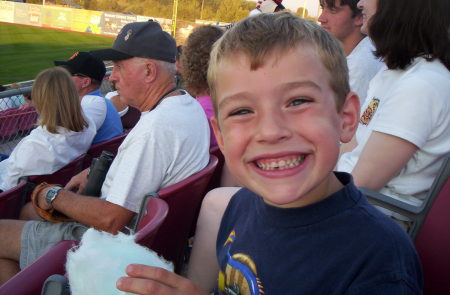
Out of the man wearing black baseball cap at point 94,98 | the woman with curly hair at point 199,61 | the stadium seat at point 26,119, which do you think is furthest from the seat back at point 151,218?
the stadium seat at point 26,119

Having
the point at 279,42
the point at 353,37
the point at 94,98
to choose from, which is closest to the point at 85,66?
the point at 94,98

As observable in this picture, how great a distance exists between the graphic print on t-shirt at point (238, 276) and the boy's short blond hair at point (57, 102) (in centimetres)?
239

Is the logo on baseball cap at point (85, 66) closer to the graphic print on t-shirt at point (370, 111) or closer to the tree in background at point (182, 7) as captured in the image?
the graphic print on t-shirt at point (370, 111)

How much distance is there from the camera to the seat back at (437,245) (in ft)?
5.59

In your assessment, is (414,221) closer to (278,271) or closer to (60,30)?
(278,271)

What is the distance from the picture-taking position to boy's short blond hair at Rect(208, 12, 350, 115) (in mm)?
1145

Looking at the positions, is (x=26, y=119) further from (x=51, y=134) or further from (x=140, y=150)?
(x=140, y=150)

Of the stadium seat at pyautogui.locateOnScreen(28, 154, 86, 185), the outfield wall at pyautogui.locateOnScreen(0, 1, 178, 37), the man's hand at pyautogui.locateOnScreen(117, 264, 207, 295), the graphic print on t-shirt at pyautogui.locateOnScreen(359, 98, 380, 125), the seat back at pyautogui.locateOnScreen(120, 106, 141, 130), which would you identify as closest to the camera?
the man's hand at pyautogui.locateOnScreen(117, 264, 207, 295)

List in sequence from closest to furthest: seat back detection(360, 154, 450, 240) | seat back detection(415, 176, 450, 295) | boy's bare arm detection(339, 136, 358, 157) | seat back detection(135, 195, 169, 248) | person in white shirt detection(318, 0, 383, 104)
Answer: seat back detection(135, 195, 169, 248) → seat back detection(415, 176, 450, 295) → seat back detection(360, 154, 450, 240) → boy's bare arm detection(339, 136, 358, 157) → person in white shirt detection(318, 0, 383, 104)

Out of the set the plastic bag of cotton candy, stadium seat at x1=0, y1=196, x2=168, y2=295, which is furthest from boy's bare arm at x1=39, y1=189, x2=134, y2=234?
the plastic bag of cotton candy

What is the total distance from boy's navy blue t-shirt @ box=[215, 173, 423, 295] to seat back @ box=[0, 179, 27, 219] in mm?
1912

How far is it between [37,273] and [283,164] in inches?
30.8

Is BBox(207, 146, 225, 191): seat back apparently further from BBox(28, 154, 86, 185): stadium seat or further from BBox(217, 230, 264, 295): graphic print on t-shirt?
BBox(217, 230, 264, 295): graphic print on t-shirt

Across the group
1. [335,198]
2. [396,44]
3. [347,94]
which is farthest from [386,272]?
[396,44]
